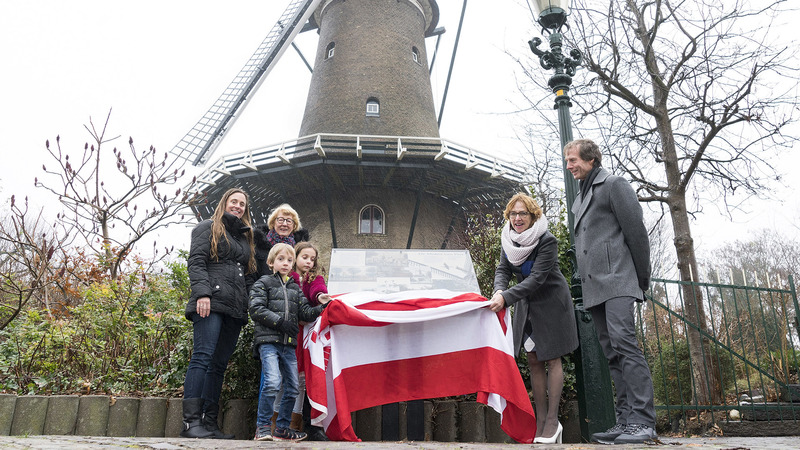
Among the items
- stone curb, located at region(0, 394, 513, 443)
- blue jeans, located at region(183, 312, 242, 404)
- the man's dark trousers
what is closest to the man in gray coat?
the man's dark trousers

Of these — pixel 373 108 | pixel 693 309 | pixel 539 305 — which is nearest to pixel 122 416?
pixel 539 305

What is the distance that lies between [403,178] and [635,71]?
7.72 metres

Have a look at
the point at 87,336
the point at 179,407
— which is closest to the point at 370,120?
the point at 87,336

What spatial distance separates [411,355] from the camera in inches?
126

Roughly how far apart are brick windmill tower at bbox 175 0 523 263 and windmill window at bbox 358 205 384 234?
0.09 feet

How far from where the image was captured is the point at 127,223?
18.3 feet

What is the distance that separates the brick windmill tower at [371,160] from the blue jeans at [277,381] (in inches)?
369

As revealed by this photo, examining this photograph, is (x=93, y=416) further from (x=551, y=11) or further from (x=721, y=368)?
(x=721, y=368)

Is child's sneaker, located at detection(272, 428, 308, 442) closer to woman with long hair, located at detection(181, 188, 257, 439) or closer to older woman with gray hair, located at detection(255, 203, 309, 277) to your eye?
woman with long hair, located at detection(181, 188, 257, 439)

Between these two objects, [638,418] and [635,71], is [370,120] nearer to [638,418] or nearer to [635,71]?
[635,71]

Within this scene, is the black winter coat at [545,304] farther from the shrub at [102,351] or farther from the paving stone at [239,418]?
the shrub at [102,351]

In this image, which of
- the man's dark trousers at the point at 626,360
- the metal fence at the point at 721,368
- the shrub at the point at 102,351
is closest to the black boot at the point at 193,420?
the shrub at the point at 102,351

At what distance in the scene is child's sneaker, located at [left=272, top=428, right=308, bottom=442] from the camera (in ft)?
9.52

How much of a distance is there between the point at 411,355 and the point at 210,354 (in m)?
1.21
